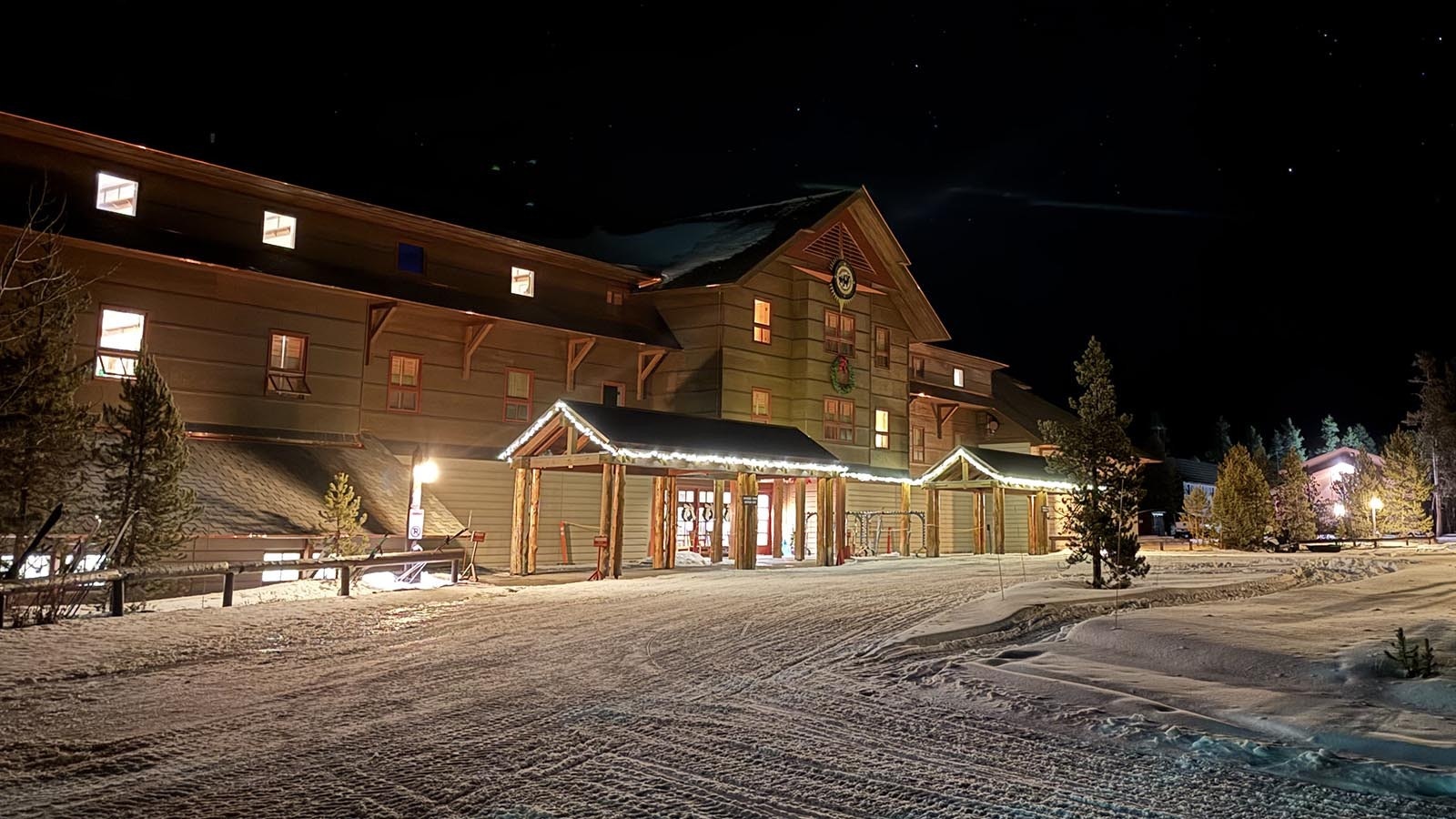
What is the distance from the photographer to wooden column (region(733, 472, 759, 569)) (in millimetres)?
25031

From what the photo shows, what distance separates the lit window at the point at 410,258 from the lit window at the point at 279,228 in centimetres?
272

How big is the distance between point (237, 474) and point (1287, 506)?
163 feet

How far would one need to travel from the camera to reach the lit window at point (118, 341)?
20594 millimetres

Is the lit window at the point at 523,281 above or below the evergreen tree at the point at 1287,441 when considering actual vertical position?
below

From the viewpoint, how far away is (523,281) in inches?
1116

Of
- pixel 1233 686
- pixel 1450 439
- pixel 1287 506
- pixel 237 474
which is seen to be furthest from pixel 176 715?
pixel 1450 439

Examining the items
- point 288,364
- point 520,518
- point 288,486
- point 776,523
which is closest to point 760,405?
point 776,523

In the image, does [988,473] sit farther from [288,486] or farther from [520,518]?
[288,486]

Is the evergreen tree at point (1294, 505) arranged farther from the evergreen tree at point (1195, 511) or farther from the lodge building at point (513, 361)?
the lodge building at point (513, 361)

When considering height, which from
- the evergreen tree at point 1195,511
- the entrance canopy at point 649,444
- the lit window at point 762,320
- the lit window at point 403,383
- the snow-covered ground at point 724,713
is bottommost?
the snow-covered ground at point 724,713

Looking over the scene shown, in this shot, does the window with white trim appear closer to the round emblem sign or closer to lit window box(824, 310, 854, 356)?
lit window box(824, 310, 854, 356)

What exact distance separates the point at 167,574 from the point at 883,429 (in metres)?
26.9

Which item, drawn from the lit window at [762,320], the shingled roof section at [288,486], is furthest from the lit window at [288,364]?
the lit window at [762,320]

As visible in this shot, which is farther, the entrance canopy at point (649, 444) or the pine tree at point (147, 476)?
the entrance canopy at point (649, 444)
